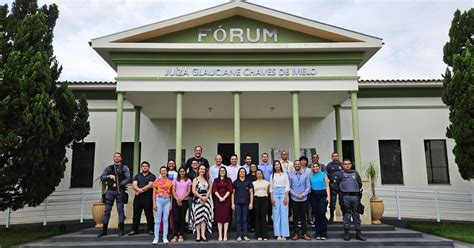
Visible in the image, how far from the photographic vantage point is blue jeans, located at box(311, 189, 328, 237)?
680 centimetres

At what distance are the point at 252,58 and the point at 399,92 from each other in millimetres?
6267

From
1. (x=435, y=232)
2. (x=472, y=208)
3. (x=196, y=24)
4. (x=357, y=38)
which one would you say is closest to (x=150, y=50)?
(x=196, y=24)

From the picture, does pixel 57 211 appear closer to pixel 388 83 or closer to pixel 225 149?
pixel 225 149

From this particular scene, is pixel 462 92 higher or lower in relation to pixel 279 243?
higher

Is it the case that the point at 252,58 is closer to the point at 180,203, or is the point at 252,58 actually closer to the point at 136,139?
the point at 180,203

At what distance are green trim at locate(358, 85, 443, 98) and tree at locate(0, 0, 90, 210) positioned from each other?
31.6 ft

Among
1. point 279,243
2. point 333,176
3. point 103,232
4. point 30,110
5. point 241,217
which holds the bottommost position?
point 279,243

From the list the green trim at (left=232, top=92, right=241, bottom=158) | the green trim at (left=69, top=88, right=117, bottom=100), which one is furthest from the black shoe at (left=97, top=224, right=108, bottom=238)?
the green trim at (left=69, top=88, right=117, bottom=100)

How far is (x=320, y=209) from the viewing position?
268 inches

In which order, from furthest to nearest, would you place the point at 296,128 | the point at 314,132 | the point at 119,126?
the point at 314,132
the point at 296,128
the point at 119,126

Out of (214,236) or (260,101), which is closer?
(214,236)

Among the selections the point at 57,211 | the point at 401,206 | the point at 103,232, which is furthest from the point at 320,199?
the point at 57,211

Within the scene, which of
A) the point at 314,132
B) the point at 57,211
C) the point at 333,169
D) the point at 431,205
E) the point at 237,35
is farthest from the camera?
the point at 314,132

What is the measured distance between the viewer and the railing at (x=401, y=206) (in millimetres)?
10914
